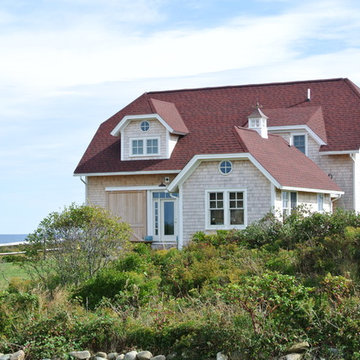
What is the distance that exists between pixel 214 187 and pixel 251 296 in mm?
14082

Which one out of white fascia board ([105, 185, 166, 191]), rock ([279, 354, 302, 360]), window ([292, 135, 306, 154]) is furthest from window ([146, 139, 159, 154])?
rock ([279, 354, 302, 360])

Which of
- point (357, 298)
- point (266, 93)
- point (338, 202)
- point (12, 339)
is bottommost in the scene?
point (12, 339)

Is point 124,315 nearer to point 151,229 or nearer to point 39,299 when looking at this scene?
point 39,299

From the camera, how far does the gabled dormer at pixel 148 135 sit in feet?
100

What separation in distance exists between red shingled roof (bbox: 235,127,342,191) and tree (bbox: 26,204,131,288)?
894 cm

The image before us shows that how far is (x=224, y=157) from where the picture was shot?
80.0 ft

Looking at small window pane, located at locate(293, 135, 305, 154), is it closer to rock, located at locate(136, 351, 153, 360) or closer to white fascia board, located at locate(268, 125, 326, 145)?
white fascia board, located at locate(268, 125, 326, 145)

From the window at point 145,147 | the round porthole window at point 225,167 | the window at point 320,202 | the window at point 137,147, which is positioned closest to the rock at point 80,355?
the round porthole window at point 225,167

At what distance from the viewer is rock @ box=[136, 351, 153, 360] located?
10.6m

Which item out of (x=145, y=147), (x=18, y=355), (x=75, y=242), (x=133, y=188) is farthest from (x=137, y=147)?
(x=18, y=355)

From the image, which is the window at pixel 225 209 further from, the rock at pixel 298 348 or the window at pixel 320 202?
the rock at pixel 298 348

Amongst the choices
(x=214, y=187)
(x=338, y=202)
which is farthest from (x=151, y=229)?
(x=338, y=202)

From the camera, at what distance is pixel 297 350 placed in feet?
33.2

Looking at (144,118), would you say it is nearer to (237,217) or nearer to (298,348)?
(237,217)
